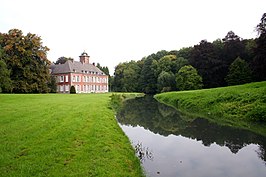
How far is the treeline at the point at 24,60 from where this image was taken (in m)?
48.5

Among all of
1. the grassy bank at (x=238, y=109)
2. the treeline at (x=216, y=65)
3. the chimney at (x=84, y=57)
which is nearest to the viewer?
the grassy bank at (x=238, y=109)

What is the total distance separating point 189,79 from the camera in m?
56.2

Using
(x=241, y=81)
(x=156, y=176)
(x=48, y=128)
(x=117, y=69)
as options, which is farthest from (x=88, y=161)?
(x=117, y=69)

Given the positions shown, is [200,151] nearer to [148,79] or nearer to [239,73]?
[239,73]

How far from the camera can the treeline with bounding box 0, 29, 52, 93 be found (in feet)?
159

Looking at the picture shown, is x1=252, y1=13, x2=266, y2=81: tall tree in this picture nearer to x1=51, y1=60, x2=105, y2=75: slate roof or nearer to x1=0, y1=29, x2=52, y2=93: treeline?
x1=0, y1=29, x2=52, y2=93: treeline

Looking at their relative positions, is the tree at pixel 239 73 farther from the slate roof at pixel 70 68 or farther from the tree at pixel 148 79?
the slate roof at pixel 70 68

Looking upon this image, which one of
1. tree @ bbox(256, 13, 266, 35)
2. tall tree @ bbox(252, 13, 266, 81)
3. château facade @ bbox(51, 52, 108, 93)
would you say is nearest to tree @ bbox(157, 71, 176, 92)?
château facade @ bbox(51, 52, 108, 93)

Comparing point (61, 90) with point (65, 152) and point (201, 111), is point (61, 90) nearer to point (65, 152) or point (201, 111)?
point (201, 111)

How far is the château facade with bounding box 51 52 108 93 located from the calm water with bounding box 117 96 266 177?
54.4 m

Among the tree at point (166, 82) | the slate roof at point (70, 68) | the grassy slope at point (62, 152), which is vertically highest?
the slate roof at point (70, 68)

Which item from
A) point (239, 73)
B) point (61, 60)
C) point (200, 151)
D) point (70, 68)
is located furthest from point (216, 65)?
point (61, 60)

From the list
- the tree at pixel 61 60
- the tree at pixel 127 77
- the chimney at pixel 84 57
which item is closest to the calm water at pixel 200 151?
the chimney at pixel 84 57

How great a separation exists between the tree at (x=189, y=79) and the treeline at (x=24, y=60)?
31.1 m
